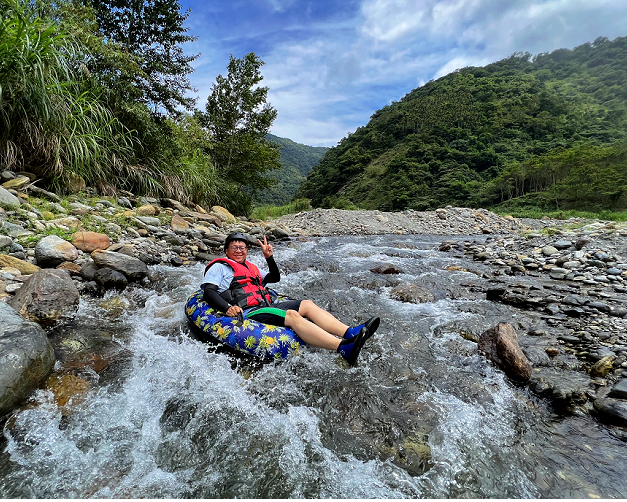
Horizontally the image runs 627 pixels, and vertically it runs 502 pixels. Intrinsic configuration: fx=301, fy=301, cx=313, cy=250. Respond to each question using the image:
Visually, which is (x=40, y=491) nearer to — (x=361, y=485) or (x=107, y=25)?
(x=361, y=485)

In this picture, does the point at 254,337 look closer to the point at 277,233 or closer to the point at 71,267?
the point at 71,267

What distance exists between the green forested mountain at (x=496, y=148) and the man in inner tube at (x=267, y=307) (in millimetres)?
26544

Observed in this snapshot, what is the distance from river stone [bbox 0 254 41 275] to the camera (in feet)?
13.0

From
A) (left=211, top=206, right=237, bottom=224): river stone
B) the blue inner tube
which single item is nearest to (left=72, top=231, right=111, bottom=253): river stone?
the blue inner tube

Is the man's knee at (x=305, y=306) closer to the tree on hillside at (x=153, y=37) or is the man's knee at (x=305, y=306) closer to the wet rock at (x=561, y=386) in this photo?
the wet rock at (x=561, y=386)

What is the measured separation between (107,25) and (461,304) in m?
14.6

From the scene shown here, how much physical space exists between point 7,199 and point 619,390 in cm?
865

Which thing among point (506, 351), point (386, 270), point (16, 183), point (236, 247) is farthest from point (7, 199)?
point (506, 351)

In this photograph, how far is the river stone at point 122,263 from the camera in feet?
15.9

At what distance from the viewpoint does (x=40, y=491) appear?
1.74 meters

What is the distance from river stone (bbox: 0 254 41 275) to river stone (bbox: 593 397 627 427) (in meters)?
6.46

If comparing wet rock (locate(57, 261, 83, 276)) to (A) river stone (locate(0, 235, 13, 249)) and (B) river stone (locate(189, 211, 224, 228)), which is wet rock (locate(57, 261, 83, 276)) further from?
(B) river stone (locate(189, 211, 224, 228))

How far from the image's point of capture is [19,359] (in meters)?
2.34

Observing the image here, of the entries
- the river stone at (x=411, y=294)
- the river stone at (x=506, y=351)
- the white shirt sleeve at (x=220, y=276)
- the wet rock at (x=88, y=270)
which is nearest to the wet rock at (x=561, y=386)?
the river stone at (x=506, y=351)
